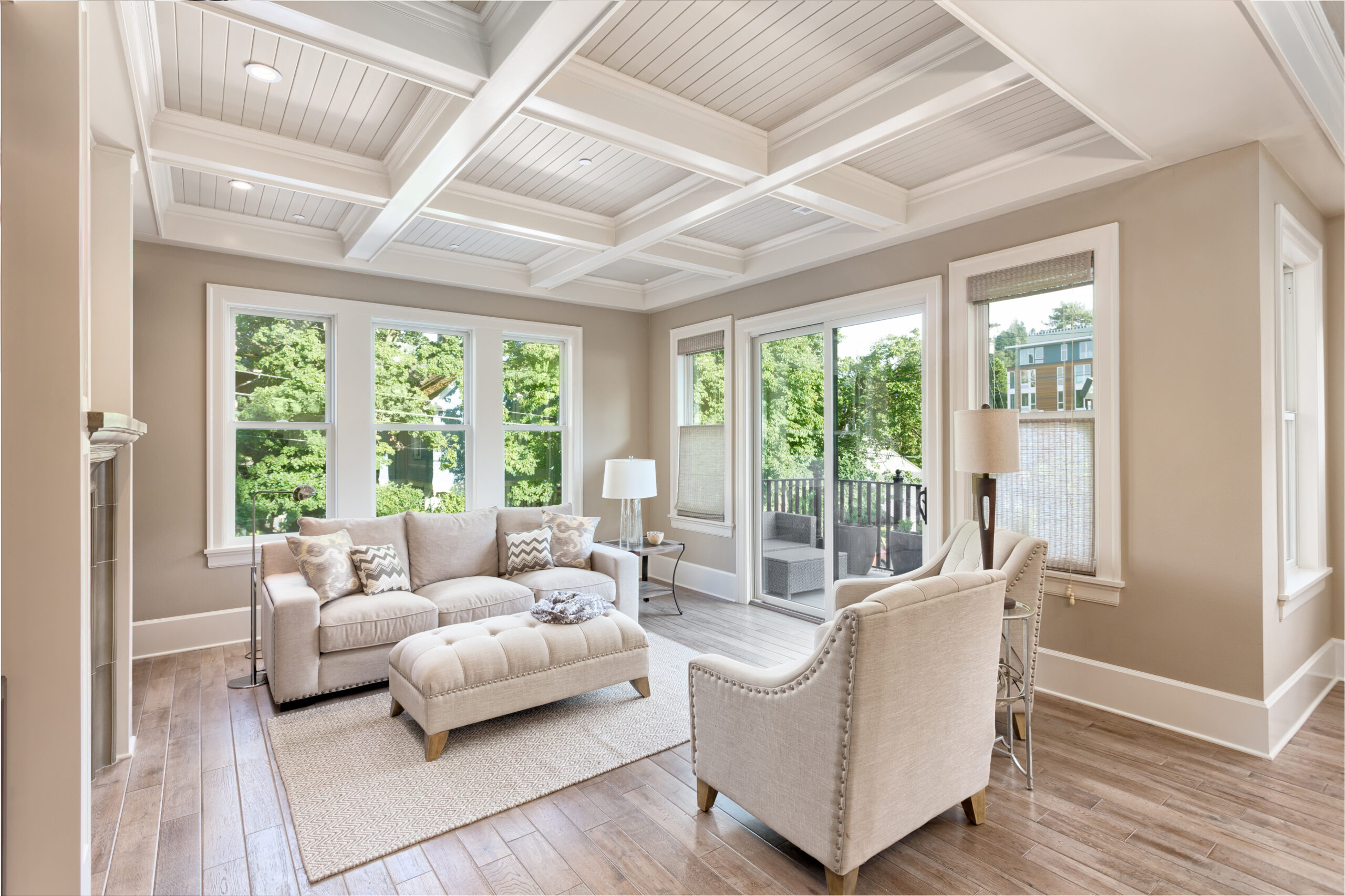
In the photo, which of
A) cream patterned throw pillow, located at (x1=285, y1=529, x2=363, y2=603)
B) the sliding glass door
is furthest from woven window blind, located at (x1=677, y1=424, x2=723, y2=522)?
cream patterned throw pillow, located at (x1=285, y1=529, x2=363, y2=603)

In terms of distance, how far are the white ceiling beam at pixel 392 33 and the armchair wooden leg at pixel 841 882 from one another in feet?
9.19

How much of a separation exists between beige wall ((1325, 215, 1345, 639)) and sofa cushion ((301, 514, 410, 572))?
5.20 meters

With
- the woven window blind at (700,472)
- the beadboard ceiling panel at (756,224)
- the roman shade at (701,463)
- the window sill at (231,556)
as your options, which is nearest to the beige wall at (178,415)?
the window sill at (231,556)

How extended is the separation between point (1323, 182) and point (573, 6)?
3590 mm

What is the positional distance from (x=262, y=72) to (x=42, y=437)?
232 cm

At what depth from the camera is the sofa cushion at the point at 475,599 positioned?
3664mm

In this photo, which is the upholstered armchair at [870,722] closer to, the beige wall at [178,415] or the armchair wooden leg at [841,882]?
the armchair wooden leg at [841,882]

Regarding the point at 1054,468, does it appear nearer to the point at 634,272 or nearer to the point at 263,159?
the point at 634,272

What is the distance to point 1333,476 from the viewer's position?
11.8 ft

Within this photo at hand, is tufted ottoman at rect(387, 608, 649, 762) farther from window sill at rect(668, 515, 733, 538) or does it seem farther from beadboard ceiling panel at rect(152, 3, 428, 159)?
beadboard ceiling panel at rect(152, 3, 428, 159)

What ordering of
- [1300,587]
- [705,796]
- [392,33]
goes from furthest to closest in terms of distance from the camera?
[1300,587], [705,796], [392,33]

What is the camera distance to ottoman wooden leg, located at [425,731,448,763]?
2.70m

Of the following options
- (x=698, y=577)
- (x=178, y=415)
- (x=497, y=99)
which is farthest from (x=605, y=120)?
(x=698, y=577)

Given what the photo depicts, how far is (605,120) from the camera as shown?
2.63m
